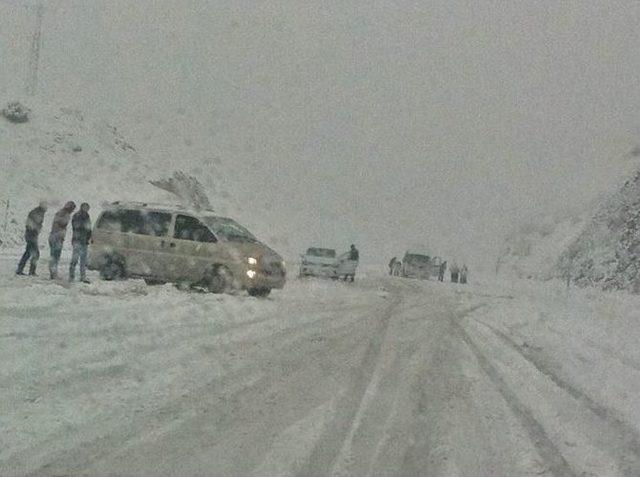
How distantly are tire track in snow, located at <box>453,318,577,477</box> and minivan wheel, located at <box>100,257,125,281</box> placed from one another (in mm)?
10355

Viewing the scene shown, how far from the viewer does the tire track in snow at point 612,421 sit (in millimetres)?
6240

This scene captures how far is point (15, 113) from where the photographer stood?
175 ft

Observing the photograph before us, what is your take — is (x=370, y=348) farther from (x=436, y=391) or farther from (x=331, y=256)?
(x=331, y=256)

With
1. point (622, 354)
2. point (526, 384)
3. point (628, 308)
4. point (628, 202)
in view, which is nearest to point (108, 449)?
point (526, 384)

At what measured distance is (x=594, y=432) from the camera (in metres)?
7.16

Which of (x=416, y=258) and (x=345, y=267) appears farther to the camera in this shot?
(x=416, y=258)

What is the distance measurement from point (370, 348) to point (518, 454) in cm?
578

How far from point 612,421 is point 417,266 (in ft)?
133

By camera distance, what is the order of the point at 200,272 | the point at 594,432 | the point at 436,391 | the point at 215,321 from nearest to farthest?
1. the point at 594,432
2. the point at 436,391
3. the point at 215,321
4. the point at 200,272

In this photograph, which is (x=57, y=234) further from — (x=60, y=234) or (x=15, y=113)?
(x=15, y=113)

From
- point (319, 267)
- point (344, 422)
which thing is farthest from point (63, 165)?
point (344, 422)

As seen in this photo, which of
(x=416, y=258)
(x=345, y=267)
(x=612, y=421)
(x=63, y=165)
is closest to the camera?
(x=612, y=421)

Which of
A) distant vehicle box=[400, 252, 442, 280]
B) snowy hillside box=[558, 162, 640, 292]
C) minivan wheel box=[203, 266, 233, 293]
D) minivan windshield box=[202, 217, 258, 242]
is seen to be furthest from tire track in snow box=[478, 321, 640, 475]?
distant vehicle box=[400, 252, 442, 280]

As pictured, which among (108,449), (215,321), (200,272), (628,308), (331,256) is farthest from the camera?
(331,256)
